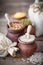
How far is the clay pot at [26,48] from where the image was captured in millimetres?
920

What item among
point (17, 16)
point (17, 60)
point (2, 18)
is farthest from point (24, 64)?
point (2, 18)

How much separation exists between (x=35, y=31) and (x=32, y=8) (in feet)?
0.43

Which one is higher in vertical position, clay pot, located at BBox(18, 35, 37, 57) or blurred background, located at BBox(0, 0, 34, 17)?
clay pot, located at BBox(18, 35, 37, 57)

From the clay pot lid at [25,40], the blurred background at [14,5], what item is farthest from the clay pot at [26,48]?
the blurred background at [14,5]

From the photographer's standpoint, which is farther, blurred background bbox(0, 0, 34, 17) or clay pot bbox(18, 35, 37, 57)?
blurred background bbox(0, 0, 34, 17)

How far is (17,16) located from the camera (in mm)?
1246

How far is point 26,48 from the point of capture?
921 mm

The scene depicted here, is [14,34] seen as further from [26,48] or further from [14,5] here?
[14,5]

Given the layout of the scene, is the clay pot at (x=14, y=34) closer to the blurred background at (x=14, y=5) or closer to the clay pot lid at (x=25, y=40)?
the clay pot lid at (x=25, y=40)

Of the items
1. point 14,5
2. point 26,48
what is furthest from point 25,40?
point 14,5

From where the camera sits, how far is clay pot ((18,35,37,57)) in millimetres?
920

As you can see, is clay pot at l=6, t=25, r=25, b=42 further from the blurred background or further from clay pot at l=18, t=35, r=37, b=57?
the blurred background

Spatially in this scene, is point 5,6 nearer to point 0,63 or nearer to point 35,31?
point 35,31

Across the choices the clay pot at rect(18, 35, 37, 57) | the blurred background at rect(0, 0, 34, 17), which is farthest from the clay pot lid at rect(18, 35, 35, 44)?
the blurred background at rect(0, 0, 34, 17)
